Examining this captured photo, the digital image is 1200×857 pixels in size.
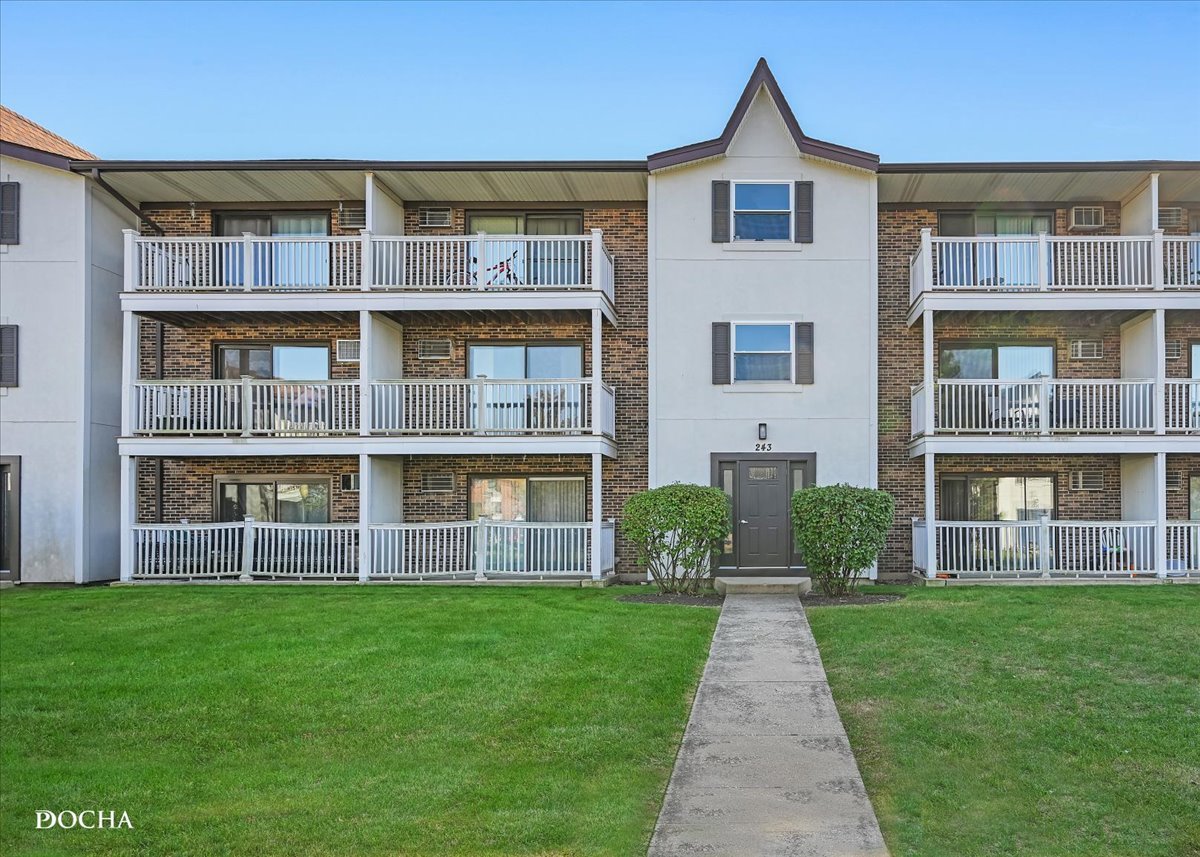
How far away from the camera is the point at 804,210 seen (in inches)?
720

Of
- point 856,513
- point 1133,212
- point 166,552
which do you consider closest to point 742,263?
point 856,513

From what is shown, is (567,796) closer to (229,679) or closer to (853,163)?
(229,679)

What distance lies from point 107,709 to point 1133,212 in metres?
18.3

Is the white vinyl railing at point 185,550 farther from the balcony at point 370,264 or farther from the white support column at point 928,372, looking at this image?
the white support column at point 928,372

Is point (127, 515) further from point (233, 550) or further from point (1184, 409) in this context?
point (1184, 409)

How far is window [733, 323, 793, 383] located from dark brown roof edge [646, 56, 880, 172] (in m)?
3.10

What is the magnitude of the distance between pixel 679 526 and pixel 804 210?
677 centimetres

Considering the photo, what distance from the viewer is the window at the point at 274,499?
19062mm

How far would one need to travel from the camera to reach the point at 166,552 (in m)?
17.4

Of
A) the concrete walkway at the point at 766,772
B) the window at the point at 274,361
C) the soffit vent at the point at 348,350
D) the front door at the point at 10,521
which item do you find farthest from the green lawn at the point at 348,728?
the window at the point at 274,361

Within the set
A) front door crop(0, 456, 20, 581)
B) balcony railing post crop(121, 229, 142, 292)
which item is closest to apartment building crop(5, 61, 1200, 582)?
balcony railing post crop(121, 229, 142, 292)

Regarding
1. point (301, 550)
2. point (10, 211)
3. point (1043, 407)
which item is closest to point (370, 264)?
point (301, 550)

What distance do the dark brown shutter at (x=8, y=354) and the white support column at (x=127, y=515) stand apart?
8.64 ft

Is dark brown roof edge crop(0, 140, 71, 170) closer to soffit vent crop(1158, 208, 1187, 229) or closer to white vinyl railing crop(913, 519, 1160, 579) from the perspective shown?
white vinyl railing crop(913, 519, 1160, 579)
